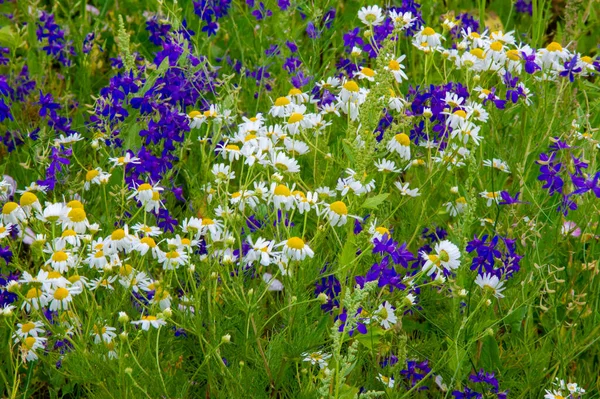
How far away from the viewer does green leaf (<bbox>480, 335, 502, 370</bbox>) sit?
2303 millimetres

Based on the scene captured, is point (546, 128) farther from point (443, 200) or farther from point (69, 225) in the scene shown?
point (69, 225)

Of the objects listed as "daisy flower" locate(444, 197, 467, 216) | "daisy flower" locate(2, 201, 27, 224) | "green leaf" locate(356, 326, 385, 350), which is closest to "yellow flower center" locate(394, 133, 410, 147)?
"daisy flower" locate(444, 197, 467, 216)

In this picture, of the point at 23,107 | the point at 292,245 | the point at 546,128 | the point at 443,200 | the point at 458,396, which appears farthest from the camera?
the point at 23,107

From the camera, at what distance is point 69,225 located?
2004 millimetres

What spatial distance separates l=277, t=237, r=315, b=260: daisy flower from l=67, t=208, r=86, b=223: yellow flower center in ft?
1.58

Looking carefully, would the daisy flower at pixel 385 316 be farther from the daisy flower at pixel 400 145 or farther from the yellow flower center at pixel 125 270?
the yellow flower center at pixel 125 270

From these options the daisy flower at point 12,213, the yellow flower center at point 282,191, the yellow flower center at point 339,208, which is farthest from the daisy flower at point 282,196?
the daisy flower at point 12,213

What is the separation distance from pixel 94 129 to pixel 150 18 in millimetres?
783

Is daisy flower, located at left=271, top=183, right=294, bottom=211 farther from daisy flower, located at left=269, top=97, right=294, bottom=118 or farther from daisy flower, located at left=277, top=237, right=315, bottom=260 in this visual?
daisy flower, located at left=269, top=97, right=294, bottom=118

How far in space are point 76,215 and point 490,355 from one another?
1178 mm

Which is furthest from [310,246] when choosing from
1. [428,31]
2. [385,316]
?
[428,31]

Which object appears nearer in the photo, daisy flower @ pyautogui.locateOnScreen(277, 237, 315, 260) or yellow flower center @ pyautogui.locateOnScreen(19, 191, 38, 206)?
daisy flower @ pyautogui.locateOnScreen(277, 237, 315, 260)

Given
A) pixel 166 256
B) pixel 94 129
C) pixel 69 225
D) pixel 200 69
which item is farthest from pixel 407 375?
pixel 94 129

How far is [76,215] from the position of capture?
78.2 inches
